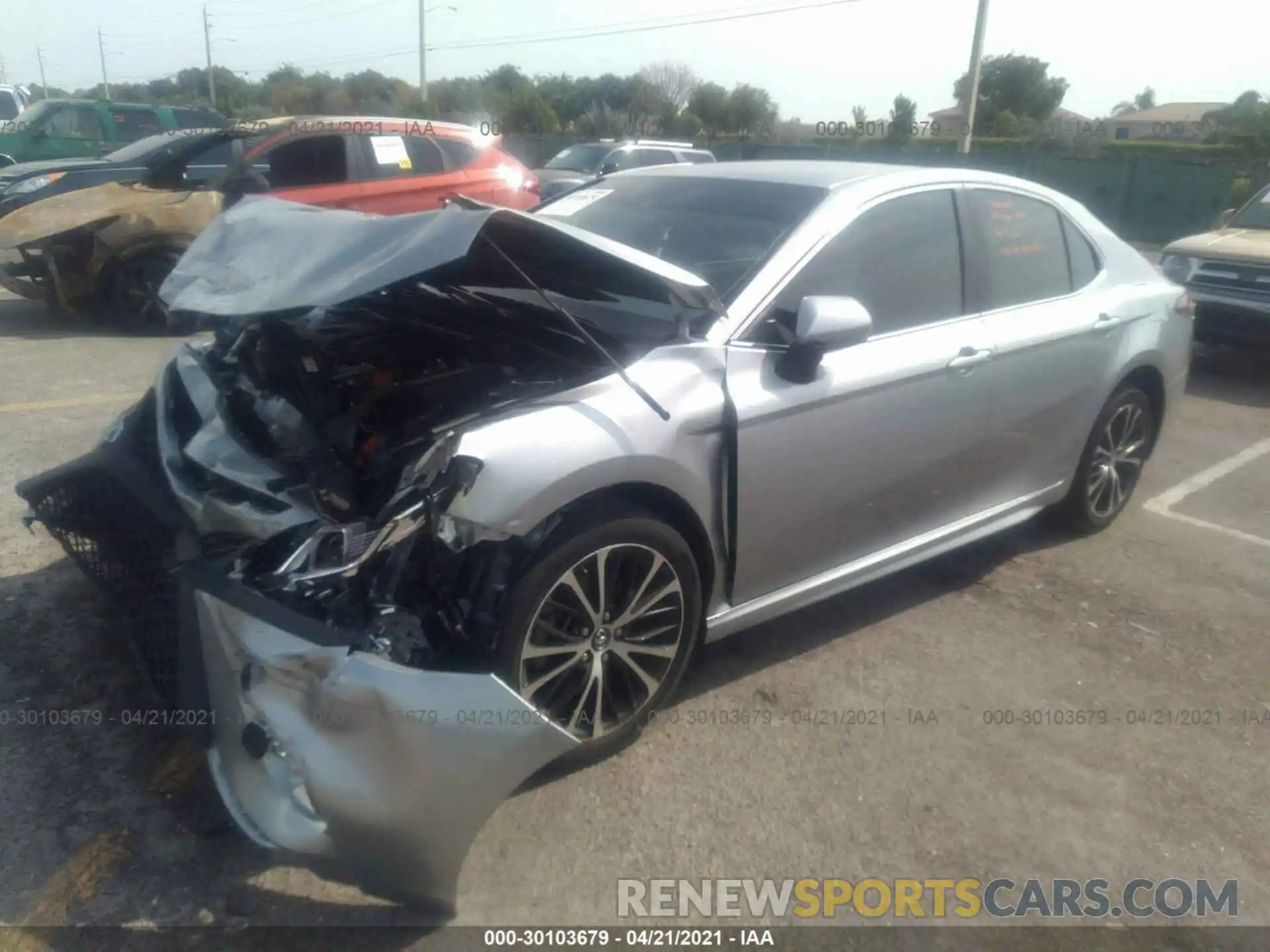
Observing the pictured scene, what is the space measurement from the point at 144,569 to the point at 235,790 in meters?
0.88

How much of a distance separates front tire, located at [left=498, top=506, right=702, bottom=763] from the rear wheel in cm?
701

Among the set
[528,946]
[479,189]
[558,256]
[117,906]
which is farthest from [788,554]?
[479,189]

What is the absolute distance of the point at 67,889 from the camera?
8.42 feet

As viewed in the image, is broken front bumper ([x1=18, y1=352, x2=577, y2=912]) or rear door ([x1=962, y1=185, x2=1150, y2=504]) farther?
rear door ([x1=962, y1=185, x2=1150, y2=504])

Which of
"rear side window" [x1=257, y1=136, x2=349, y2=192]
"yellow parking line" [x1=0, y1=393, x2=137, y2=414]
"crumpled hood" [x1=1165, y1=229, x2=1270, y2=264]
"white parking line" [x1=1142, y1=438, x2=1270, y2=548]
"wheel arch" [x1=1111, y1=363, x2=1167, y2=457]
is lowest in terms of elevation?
"white parking line" [x1=1142, y1=438, x2=1270, y2=548]

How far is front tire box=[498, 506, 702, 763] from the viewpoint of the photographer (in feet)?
9.04

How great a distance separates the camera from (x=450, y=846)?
228cm

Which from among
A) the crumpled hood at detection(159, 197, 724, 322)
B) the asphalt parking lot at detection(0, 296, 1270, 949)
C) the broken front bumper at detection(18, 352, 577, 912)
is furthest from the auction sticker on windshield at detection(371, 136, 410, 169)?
the broken front bumper at detection(18, 352, 577, 912)

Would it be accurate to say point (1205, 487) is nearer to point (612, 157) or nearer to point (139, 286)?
point (139, 286)

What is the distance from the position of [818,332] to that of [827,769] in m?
1.36

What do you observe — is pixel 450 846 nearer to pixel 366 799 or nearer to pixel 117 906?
pixel 366 799

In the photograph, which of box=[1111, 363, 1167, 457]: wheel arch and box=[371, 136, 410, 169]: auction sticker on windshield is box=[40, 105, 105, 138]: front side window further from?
box=[1111, 363, 1167, 457]: wheel arch

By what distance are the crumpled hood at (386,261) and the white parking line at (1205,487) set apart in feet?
12.2

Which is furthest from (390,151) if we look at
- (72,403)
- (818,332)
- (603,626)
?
(603,626)
